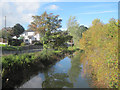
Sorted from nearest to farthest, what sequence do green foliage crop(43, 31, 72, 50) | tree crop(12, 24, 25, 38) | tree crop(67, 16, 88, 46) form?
green foliage crop(43, 31, 72, 50) < tree crop(67, 16, 88, 46) < tree crop(12, 24, 25, 38)

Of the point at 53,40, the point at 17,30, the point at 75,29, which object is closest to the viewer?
the point at 53,40

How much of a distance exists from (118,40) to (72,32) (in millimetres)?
19908

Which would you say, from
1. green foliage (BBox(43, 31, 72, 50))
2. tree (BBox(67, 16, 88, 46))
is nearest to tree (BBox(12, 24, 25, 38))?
tree (BBox(67, 16, 88, 46))

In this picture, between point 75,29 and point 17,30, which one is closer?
point 75,29

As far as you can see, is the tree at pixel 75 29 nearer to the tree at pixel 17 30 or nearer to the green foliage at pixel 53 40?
the green foliage at pixel 53 40

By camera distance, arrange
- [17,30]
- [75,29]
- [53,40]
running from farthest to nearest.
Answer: [17,30], [75,29], [53,40]

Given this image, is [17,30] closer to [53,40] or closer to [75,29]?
[75,29]

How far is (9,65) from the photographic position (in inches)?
221

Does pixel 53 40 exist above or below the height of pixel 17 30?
below

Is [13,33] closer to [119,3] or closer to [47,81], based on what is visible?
[47,81]

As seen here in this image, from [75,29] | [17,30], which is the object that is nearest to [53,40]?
[75,29]

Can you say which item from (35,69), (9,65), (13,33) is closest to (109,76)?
(9,65)

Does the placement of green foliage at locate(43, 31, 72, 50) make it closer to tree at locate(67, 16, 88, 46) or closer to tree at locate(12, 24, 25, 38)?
tree at locate(67, 16, 88, 46)

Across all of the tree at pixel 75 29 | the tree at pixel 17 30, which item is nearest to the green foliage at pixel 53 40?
the tree at pixel 75 29
